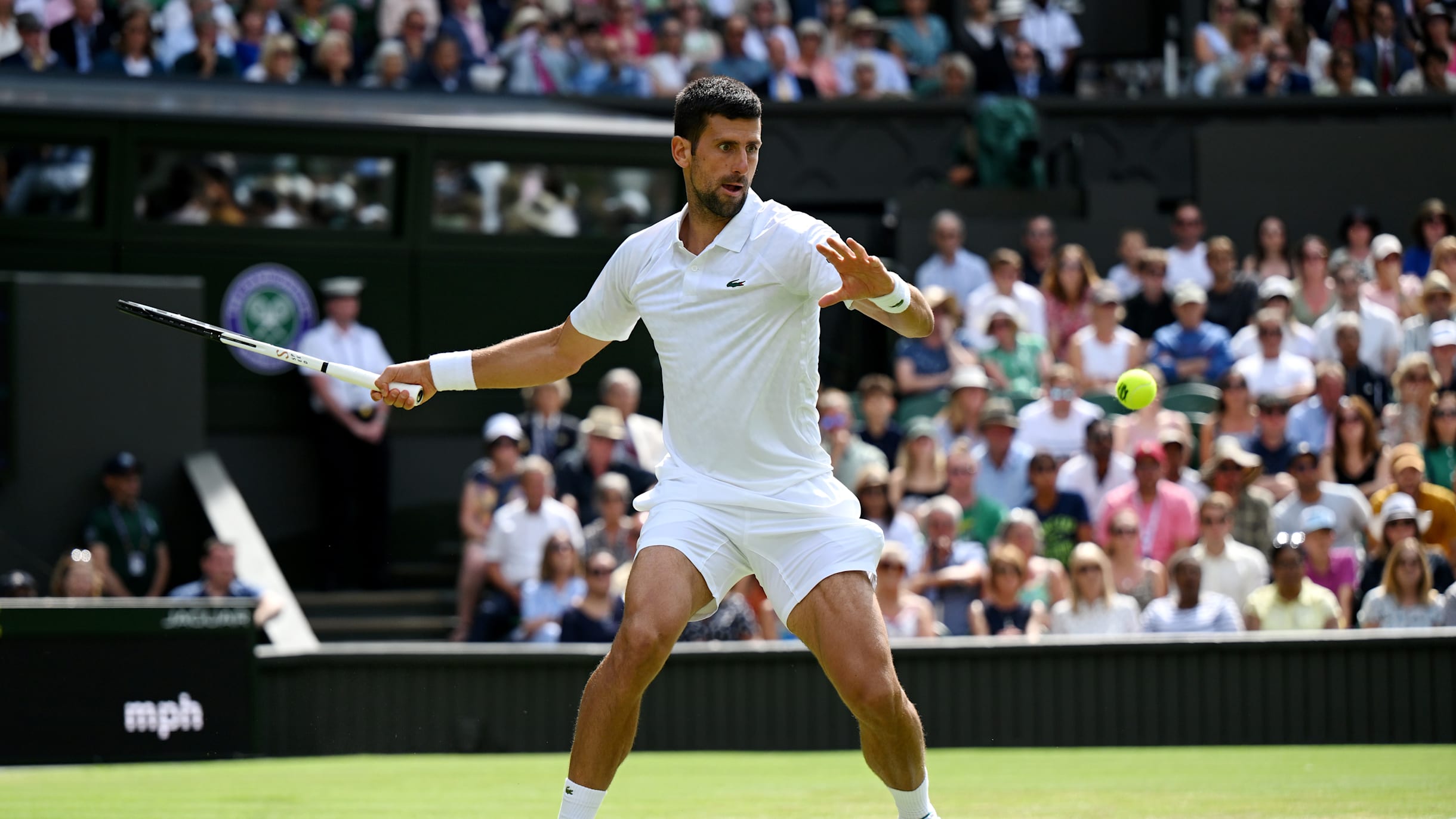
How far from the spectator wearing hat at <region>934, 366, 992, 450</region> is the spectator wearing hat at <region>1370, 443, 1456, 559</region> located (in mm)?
2554

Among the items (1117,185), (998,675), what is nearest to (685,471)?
(998,675)

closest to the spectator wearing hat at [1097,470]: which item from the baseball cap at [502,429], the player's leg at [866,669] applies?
the baseball cap at [502,429]

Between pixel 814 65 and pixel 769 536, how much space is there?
12479 mm

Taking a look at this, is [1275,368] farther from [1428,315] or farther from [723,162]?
[723,162]

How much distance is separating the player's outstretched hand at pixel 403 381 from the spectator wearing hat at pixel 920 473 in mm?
6405

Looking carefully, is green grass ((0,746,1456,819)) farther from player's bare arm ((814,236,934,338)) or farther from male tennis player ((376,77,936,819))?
player's bare arm ((814,236,934,338))

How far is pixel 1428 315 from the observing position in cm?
1298

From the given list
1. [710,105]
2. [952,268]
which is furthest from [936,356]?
[710,105]

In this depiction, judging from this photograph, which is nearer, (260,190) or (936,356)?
(936,356)

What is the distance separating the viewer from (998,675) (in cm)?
1042

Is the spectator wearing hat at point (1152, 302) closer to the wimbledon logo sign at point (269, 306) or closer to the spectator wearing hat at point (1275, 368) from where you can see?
the spectator wearing hat at point (1275, 368)

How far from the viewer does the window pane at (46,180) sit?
1412 centimetres

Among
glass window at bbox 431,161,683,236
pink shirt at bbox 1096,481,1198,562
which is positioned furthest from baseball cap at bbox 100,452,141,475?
pink shirt at bbox 1096,481,1198,562

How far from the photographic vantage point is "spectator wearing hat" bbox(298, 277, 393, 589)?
1371 centimetres
